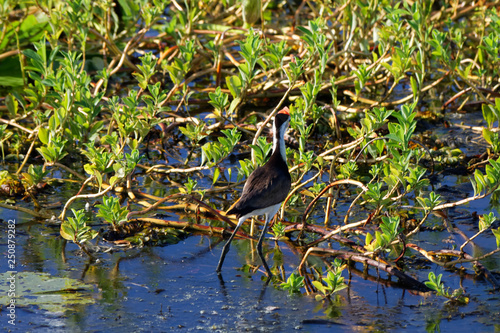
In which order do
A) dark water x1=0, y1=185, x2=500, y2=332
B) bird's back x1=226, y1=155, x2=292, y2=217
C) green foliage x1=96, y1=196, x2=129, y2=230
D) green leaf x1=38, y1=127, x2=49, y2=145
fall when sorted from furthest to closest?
green leaf x1=38, y1=127, x2=49, y2=145
green foliage x1=96, y1=196, x2=129, y2=230
bird's back x1=226, y1=155, x2=292, y2=217
dark water x1=0, y1=185, x2=500, y2=332

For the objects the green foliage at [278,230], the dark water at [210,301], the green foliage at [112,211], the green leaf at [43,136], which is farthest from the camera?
the green leaf at [43,136]

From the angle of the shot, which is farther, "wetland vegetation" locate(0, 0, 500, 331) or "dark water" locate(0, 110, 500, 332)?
"wetland vegetation" locate(0, 0, 500, 331)

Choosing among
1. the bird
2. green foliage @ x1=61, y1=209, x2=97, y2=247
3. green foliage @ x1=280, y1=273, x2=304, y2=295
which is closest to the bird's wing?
the bird

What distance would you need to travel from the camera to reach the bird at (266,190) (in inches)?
170

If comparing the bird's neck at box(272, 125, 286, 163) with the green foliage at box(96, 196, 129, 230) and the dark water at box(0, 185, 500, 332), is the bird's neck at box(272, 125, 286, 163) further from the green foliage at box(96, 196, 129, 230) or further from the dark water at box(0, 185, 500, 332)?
the green foliage at box(96, 196, 129, 230)

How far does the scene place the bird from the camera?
4.31 m

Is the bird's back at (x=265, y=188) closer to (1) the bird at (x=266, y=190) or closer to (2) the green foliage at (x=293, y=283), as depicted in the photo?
(1) the bird at (x=266, y=190)

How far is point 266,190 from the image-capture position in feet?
14.2

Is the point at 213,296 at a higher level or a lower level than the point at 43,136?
lower

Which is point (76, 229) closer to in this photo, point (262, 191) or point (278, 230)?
point (262, 191)

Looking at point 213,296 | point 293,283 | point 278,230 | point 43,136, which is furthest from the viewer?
point 43,136

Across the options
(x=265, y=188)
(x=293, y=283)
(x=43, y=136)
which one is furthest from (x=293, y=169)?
(x=43, y=136)

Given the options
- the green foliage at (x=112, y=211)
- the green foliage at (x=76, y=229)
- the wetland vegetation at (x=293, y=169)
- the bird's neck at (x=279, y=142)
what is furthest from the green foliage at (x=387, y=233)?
the green foliage at (x=76, y=229)

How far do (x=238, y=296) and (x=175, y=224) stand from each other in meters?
1.09
